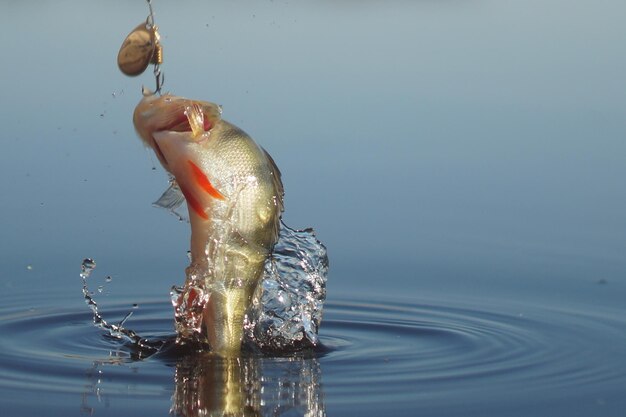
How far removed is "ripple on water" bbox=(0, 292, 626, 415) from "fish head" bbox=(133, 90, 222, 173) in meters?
0.93

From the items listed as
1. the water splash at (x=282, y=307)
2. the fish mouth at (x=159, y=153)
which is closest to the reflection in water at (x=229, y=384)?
the water splash at (x=282, y=307)

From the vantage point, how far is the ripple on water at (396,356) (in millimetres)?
5309

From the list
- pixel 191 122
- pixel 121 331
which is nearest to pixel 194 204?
pixel 191 122

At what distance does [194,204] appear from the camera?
Result: 514cm

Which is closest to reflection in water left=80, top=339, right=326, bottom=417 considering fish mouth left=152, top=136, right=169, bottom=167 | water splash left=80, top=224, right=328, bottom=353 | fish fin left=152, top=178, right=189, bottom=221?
water splash left=80, top=224, right=328, bottom=353

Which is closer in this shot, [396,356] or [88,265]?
[396,356]

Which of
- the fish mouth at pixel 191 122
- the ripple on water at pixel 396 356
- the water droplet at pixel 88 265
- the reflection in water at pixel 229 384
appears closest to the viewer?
the fish mouth at pixel 191 122

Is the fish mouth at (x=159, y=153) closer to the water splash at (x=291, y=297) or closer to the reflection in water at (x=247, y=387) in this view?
the reflection in water at (x=247, y=387)

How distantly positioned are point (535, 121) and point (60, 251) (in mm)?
5019

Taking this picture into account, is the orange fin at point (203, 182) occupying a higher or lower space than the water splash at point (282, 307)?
higher

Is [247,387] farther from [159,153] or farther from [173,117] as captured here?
[173,117]

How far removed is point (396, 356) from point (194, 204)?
124cm

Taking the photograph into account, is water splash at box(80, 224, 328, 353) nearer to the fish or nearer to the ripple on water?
the ripple on water

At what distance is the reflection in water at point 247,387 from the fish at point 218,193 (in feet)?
0.65
